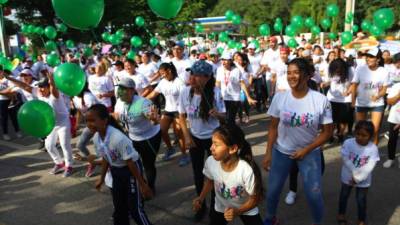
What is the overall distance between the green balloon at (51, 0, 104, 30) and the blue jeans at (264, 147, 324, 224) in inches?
93.9

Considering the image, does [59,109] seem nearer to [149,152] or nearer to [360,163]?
[149,152]

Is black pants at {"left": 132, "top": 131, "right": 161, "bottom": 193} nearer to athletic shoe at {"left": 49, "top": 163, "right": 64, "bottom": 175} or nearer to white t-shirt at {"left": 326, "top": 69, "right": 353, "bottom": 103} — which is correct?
athletic shoe at {"left": 49, "top": 163, "right": 64, "bottom": 175}

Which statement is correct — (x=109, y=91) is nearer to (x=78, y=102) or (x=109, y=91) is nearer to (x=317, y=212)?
(x=78, y=102)

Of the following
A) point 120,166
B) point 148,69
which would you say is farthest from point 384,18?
point 120,166

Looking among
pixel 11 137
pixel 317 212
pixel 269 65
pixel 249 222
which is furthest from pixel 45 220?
pixel 269 65

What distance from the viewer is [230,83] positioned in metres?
7.14

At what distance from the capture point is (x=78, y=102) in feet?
24.7

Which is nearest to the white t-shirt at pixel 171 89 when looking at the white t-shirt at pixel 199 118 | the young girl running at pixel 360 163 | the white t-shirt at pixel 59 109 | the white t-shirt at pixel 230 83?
the white t-shirt at pixel 230 83

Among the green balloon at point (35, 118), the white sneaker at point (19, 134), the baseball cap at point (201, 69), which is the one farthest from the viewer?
the white sneaker at point (19, 134)

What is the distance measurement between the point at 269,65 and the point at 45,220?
21.8 feet

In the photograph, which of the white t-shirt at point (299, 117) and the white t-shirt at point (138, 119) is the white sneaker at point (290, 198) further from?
the white t-shirt at point (138, 119)

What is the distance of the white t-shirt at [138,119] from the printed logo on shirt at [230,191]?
70.0 inches

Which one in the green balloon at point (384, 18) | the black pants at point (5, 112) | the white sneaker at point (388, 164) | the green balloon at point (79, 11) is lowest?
the white sneaker at point (388, 164)

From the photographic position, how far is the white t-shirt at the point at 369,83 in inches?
218
